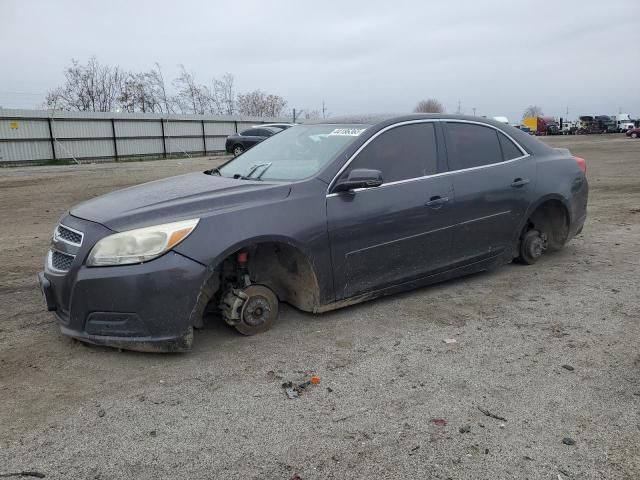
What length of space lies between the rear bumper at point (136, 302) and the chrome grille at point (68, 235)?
23 cm

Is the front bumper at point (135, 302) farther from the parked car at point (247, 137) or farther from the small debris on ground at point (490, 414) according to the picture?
the parked car at point (247, 137)

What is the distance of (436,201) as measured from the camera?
4445 millimetres

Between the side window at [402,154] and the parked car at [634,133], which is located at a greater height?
the parked car at [634,133]

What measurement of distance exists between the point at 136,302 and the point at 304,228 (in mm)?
1223

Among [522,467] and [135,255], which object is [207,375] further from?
[522,467]

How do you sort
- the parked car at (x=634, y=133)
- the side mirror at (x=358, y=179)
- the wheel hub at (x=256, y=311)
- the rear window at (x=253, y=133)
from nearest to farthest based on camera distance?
the wheel hub at (x=256, y=311)
the side mirror at (x=358, y=179)
the rear window at (x=253, y=133)
the parked car at (x=634, y=133)

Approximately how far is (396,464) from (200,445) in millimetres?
946

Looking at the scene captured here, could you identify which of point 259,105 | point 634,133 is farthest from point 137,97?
point 634,133

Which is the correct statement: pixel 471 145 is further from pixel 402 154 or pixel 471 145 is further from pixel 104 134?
pixel 104 134

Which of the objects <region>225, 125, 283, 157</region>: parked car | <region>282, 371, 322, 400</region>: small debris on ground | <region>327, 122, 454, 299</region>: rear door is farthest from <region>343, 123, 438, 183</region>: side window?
<region>225, 125, 283, 157</region>: parked car

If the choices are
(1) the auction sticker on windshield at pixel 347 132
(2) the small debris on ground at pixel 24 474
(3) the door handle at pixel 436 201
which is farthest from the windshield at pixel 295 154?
(2) the small debris on ground at pixel 24 474

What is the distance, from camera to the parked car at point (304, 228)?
3330 millimetres

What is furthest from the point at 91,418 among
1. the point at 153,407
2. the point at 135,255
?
the point at 135,255

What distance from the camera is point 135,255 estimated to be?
329 centimetres
